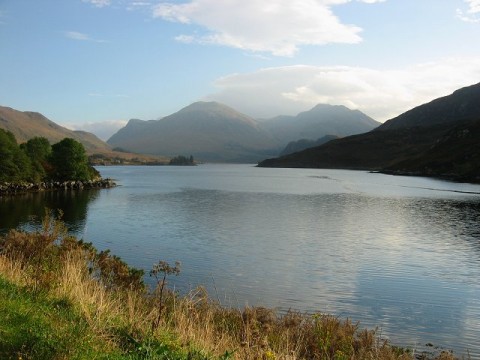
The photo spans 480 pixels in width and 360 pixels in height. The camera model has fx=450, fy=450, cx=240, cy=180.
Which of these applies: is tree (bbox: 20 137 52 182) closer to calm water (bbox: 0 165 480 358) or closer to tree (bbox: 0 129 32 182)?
tree (bbox: 0 129 32 182)

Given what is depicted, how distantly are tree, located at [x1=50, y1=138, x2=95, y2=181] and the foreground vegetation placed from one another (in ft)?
328

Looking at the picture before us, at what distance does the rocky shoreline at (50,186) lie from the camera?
93.1 meters

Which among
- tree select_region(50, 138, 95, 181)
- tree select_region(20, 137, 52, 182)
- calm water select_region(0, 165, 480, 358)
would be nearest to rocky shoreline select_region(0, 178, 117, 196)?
tree select_region(50, 138, 95, 181)

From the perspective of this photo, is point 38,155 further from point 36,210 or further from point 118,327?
point 118,327

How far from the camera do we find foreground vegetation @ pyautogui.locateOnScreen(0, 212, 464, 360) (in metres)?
9.45

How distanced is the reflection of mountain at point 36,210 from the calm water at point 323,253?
0.87 feet

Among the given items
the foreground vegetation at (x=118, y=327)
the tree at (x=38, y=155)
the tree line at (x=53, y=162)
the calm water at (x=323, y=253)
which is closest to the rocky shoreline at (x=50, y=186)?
the tree line at (x=53, y=162)

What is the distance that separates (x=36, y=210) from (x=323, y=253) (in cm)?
4716

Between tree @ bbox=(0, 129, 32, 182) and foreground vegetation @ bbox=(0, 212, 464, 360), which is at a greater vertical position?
tree @ bbox=(0, 129, 32, 182)

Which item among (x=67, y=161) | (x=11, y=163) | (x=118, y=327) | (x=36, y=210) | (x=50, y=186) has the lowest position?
(x=36, y=210)

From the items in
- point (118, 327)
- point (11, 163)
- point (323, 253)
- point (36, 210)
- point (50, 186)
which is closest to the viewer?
point (118, 327)

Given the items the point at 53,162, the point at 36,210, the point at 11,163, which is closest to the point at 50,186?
the point at 53,162

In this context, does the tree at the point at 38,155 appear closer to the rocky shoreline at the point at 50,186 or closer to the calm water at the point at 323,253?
the rocky shoreline at the point at 50,186

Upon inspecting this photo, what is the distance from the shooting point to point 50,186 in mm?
110250
